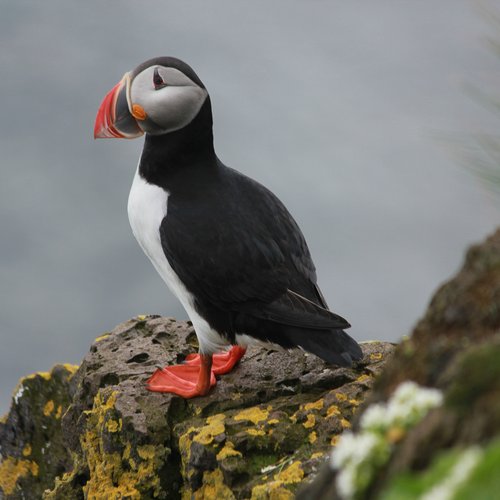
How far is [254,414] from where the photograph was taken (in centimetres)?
489

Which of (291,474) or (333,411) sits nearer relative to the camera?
(291,474)

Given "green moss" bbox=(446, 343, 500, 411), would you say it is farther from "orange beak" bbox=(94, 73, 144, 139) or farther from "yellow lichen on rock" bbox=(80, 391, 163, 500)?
"orange beak" bbox=(94, 73, 144, 139)

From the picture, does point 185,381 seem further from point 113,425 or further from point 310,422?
point 310,422

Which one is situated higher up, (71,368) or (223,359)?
(71,368)

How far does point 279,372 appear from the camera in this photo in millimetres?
5457

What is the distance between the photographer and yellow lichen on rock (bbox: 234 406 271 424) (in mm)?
4832

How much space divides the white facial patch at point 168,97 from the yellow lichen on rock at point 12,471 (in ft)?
8.99

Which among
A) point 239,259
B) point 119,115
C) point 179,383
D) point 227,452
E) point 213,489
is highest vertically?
point 119,115

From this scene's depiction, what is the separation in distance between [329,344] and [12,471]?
302cm

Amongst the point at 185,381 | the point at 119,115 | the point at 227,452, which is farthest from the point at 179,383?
the point at 119,115

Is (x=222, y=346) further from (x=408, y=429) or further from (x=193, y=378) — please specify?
(x=408, y=429)

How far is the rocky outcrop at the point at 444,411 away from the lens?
1.83 meters

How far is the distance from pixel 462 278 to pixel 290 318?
261cm

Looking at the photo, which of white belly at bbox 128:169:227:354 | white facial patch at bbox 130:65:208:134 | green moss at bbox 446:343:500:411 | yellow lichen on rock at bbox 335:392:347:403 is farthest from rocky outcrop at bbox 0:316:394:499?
green moss at bbox 446:343:500:411
